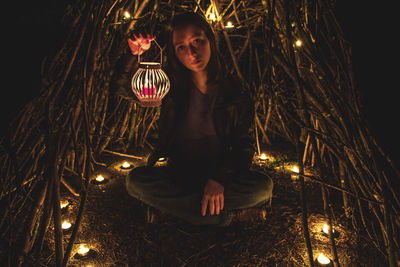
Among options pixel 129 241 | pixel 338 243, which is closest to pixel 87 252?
pixel 129 241

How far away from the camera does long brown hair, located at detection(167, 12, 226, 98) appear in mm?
1701

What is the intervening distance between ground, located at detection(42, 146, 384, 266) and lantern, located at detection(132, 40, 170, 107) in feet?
2.28

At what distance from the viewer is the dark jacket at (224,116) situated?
1833 mm

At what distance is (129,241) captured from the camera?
1748mm

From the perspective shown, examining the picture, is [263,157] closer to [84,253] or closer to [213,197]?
[213,197]

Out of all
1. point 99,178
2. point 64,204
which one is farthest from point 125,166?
point 64,204

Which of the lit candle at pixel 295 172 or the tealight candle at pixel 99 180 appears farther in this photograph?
the lit candle at pixel 295 172

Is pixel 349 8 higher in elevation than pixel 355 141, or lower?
higher

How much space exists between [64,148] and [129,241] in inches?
26.6

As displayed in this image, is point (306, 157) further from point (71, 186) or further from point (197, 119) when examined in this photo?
point (71, 186)

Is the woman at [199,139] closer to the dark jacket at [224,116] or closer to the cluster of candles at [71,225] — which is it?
the dark jacket at [224,116]

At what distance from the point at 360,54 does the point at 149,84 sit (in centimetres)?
169

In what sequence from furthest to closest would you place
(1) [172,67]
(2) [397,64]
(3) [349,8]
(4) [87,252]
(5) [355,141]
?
(2) [397,64] → (3) [349,8] → (1) [172,67] → (4) [87,252] → (5) [355,141]

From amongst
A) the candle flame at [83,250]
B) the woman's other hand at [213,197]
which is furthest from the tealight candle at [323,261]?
the candle flame at [83,250]
